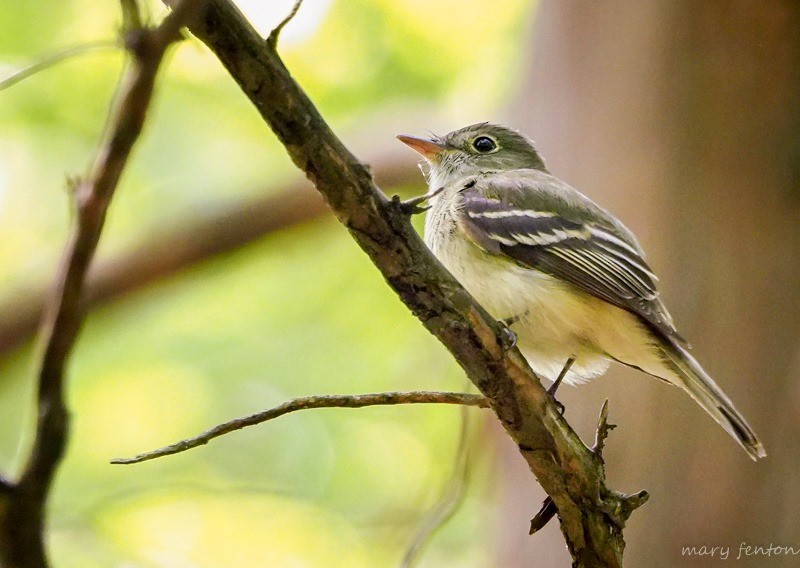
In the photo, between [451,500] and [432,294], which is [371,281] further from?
[432,294]

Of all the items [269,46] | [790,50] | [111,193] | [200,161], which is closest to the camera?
[111,193]

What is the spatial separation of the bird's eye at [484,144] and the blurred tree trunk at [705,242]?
Answer: 1.51 feet

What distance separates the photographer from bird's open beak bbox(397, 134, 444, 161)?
16.3 feet

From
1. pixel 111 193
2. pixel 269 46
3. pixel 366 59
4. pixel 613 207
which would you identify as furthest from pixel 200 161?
pixel 111 193

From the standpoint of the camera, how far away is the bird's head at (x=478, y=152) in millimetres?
5090

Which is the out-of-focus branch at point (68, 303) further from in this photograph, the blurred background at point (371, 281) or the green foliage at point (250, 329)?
the green foliage at point (250, 329)

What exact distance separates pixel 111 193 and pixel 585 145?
12.5 feet

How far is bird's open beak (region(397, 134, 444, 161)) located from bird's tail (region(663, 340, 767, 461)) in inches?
69.1

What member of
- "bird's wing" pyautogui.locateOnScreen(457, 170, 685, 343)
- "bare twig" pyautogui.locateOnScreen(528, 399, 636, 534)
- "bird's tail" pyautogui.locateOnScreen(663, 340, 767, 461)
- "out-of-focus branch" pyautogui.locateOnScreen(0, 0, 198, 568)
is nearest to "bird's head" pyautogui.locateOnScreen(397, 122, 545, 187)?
"bird's wing" pyautogui.locateOnScreen(457, 170, 685, 343)

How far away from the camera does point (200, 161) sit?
24.5ft

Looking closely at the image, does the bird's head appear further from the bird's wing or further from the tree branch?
the tree branch

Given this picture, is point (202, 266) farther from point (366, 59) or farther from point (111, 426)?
point (366, 59)
